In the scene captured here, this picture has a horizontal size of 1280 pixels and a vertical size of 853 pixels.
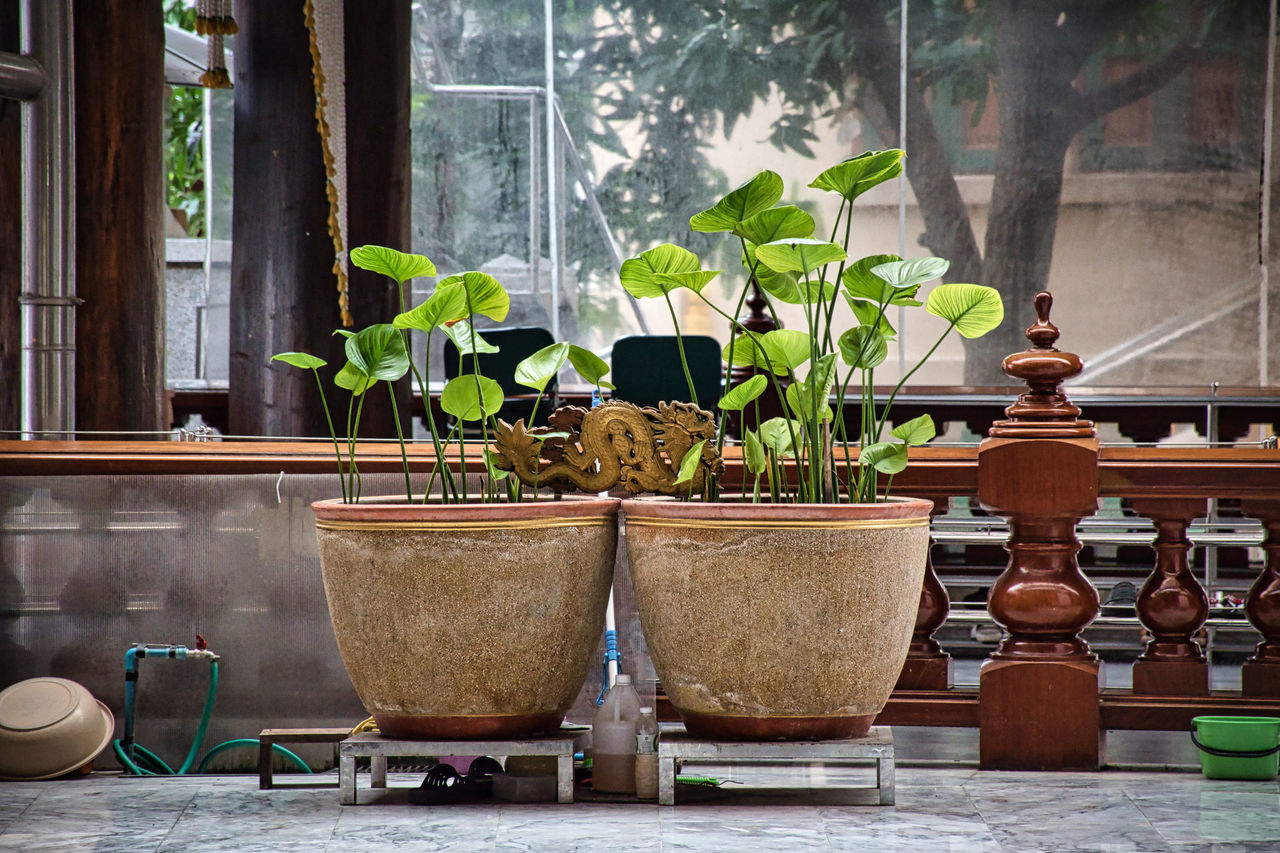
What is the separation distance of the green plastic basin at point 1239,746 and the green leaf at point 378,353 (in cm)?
147

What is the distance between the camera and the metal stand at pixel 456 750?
6.53 ft

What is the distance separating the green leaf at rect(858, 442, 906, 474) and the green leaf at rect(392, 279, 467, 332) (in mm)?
652

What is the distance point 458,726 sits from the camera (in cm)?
Result: 199

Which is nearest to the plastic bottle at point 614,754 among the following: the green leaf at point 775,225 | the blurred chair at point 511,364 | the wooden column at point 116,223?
the green leaf at point 775,225

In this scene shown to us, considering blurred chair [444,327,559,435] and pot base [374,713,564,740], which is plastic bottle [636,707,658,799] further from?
blurred chair [444,327,559,435]

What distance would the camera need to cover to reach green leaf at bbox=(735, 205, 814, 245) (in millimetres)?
1918

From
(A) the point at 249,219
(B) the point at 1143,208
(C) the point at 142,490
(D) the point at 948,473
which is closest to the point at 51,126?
(A) the point at 249,219

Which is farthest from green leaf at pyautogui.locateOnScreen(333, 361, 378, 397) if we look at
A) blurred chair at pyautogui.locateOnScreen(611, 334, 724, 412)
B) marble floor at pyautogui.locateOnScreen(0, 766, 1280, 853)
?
blurred chair at pyautogui.locateOnScreen(611, 334, 724, 412)

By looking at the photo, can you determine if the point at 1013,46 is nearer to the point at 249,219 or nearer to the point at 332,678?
the point at 249,219

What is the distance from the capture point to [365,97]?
395 centimetres

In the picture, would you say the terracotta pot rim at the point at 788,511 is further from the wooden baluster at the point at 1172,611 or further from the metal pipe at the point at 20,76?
the metal pipe at the point at 20,76

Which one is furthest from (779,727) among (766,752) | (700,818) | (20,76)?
(20,76)

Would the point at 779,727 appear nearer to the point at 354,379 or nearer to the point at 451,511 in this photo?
the point at 451,511

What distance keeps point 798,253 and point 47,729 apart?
61.4 inches
